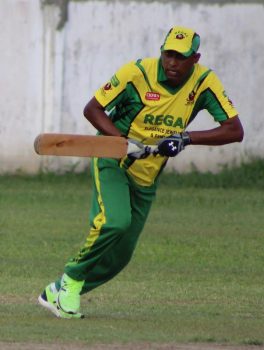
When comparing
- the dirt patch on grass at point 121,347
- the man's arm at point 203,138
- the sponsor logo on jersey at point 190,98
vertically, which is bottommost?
the dirt patch on grass at point 121,347

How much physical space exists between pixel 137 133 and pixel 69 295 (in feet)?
3.80

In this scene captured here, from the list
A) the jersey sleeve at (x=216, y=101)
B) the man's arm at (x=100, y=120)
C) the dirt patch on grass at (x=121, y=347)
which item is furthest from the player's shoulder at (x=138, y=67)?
the dirt patch on grass at (x=121, y=347)

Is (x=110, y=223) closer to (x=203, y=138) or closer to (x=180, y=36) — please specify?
(x=203, y=138)

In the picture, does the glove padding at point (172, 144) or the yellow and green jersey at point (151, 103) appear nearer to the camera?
the glove padding at point (172, 144)

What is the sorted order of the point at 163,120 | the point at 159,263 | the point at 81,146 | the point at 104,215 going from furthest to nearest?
the point at 159,263
the point at 163,120
the point at 104,215
the point at 81,146

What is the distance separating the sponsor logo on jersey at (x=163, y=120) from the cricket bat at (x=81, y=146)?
342 mm

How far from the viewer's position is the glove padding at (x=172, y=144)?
8758 mm

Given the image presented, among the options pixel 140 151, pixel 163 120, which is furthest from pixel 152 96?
pixel 140 151

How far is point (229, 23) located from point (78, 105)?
2249 mm

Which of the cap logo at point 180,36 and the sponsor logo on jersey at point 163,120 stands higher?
the cap logo at point 180,36

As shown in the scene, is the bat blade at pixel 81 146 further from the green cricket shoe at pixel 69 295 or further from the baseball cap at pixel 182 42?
the green cricket shoe at pixel 69 295

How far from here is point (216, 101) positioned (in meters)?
9.12

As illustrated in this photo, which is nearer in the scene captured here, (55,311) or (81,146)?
(81,146)

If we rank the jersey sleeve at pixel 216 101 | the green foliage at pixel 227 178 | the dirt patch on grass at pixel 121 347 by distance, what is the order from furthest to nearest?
the green foliage at pixel 227 178 → the jersey sleeve at pixel 216 101 → the dirt patch on grass at pixel 121 347
